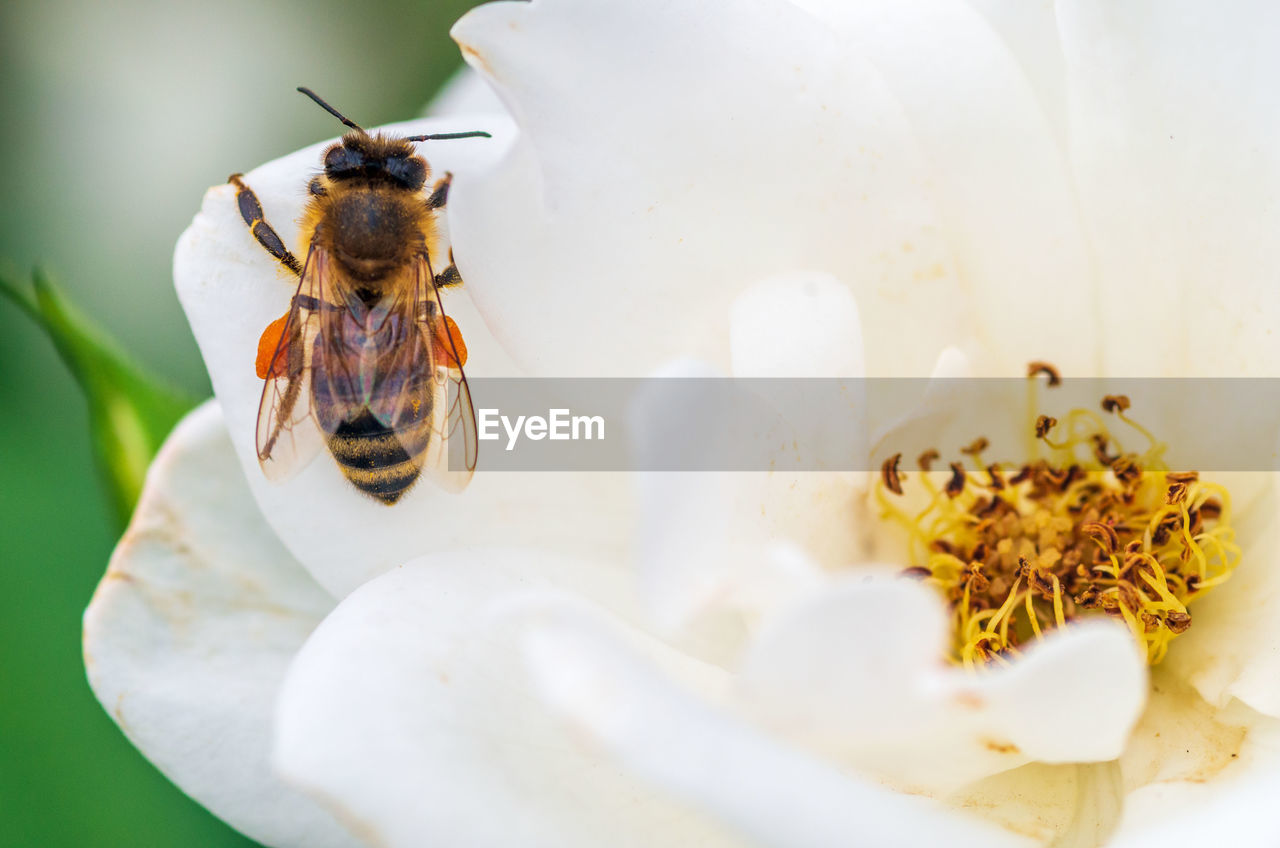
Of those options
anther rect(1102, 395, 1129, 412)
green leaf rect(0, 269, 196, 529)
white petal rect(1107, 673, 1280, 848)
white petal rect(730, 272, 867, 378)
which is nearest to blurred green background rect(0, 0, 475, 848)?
green leaf rect(0, 269, 196, 529)

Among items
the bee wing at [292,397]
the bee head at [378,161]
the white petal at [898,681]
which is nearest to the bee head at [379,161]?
the bee head at [378,161]

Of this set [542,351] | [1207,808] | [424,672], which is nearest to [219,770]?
[424,672]

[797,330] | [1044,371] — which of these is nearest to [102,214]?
[797,330]

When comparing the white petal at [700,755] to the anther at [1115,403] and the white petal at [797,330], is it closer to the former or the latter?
the white petal at [797,330]

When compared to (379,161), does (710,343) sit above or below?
below

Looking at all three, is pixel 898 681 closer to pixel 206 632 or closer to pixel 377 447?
pixel 377 447
